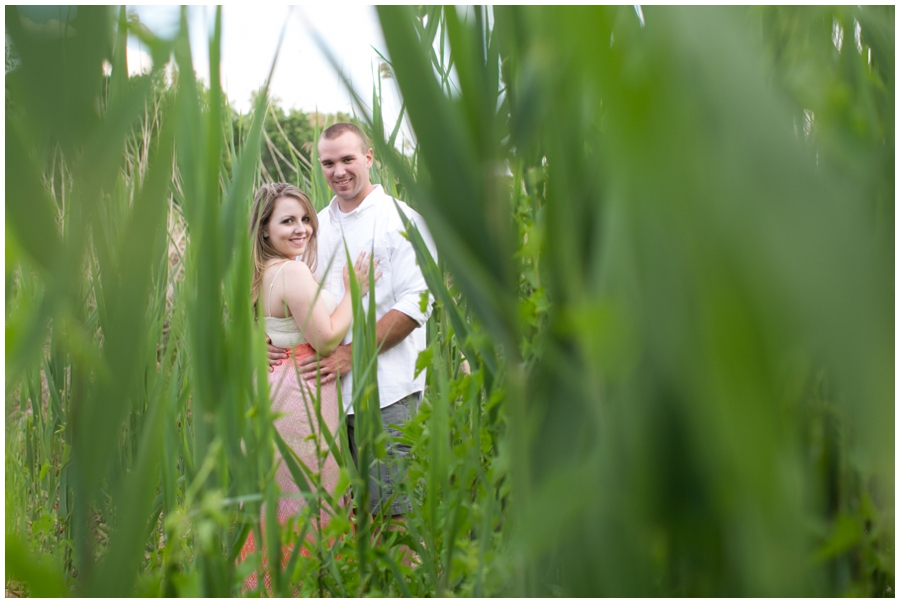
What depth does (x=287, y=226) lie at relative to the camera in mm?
1642

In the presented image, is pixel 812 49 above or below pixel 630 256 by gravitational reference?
above

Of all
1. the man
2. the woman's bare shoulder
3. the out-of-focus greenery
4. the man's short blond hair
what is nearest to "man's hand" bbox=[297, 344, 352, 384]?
the man

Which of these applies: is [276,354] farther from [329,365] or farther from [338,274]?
[338,274]

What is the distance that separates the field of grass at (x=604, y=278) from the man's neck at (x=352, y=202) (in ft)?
4.78

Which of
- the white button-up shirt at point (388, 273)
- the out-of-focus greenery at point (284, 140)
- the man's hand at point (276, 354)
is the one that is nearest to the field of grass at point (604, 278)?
the out-of-focus greenery at point (284, 140)

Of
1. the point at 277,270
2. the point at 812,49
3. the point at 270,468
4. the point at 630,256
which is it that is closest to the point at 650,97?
the point at 630,256

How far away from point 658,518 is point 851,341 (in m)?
0.08

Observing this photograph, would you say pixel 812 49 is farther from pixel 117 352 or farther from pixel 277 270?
pixel 277 270

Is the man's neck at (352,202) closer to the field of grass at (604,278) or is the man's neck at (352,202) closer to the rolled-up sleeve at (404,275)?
the rolled-up sleeve at (404,275)

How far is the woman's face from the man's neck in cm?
17

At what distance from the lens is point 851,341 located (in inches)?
6.0

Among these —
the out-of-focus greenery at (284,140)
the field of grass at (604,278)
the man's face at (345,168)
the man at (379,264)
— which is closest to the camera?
the field of grass at (604,278)

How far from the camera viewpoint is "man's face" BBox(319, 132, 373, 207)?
5.76 ft

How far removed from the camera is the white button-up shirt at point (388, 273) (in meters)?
1.56
